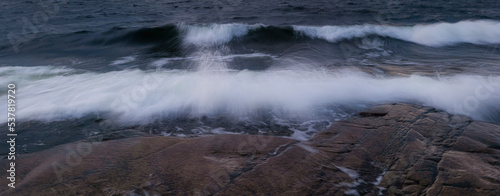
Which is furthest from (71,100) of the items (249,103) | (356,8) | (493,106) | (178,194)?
(356,8)

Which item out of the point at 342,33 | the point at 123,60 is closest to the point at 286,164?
the point at 123,60

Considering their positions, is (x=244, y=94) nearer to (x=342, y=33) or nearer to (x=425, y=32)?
(x=342, y=33)

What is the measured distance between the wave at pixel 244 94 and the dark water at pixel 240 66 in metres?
0.02

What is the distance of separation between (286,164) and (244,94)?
2582 millimetres

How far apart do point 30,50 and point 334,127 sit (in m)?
10.5

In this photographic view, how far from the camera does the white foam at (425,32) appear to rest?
10.7 m

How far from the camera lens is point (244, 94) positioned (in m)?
5.21

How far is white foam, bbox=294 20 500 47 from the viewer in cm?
1069

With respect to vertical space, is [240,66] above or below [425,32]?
below

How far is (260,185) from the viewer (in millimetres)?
2451

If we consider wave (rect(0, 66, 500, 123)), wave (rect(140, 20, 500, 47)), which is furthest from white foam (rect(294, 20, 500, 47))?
wave (rect(0, 66, 500, 123))

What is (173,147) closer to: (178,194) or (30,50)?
(178,194)

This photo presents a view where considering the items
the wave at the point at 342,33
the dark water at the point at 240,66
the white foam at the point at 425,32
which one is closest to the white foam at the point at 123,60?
the dark water at the point at 240,66

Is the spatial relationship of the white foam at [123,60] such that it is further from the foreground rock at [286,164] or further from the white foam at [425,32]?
the white foam at [425,32]
